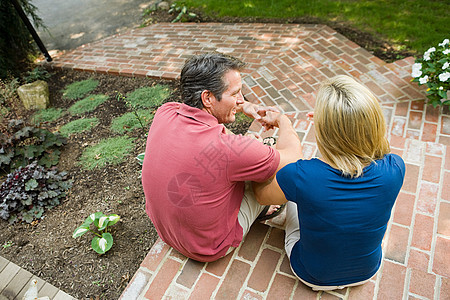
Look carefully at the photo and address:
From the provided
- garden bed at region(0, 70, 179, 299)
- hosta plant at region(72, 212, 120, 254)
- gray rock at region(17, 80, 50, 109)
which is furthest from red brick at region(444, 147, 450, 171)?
gray rock at region(17, 80, 50, 109)

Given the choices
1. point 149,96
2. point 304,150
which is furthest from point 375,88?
point 149,96

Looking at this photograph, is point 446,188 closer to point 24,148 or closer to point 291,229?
point 291,229

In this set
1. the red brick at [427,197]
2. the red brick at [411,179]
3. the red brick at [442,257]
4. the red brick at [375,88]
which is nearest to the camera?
the red brick at [442,257]

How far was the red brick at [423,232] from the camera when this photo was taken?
195cm

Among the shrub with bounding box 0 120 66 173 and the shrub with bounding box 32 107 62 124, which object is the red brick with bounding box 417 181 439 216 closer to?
the shrub with bounding box 0 120 66 173

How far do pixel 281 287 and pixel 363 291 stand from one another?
1.56 ft

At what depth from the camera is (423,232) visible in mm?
2010

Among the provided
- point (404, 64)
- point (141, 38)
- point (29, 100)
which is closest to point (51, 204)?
point (29, 100)

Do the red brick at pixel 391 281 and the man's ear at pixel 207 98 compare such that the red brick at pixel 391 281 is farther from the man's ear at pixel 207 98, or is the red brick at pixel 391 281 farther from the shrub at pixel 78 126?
the shrub at pixel 78 126

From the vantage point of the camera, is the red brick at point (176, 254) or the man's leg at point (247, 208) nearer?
the man's leg at point (247, 208)

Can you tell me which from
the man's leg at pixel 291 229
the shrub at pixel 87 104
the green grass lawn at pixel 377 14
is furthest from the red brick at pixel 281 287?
the green grass lawn at pixel 377 14

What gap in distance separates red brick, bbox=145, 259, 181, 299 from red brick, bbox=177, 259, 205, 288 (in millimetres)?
52

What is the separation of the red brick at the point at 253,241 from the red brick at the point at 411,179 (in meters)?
1.15

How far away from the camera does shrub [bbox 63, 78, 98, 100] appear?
4470mm
